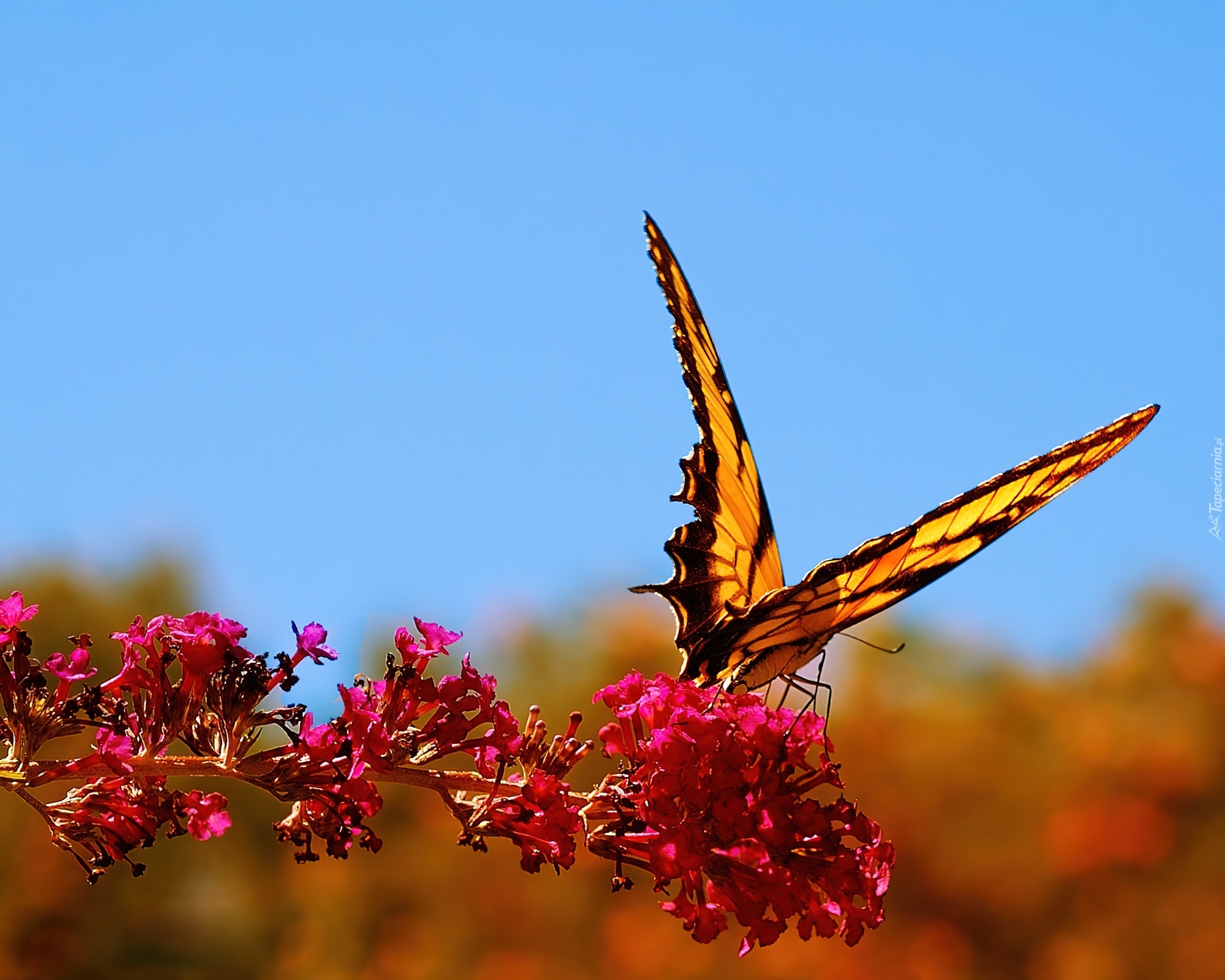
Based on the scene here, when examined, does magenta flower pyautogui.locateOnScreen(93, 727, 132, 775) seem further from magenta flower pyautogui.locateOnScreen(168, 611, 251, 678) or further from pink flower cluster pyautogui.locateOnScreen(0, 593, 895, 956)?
magenta flower pyautogui.locateOnScreen(168, 611, 251, 678)

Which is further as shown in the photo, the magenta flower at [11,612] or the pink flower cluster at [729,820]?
the pink flower cluster at [729,820]

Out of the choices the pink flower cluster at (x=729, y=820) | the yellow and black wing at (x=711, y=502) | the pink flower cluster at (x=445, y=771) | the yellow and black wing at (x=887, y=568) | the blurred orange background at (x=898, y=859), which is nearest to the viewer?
the pink flower cluster at (x=445, y=771)

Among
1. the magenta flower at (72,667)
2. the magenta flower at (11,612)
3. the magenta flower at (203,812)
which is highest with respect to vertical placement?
the magenta flower at (11,612)

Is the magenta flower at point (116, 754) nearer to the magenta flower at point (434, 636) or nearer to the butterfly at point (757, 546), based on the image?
the magenta flower at point (434, 636)

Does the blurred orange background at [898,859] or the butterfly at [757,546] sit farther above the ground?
the blurred orange background at [898,859]

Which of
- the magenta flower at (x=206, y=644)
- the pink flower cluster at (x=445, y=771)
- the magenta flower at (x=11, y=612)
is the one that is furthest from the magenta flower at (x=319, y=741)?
the magenta flower at (x=11, y=612)

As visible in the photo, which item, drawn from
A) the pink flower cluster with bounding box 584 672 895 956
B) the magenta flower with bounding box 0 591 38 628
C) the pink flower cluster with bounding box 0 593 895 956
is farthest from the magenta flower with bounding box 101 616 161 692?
the pink flower cluster with bounding box 584 672 895 956

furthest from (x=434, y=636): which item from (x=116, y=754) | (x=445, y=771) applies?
(x=116, y=754)

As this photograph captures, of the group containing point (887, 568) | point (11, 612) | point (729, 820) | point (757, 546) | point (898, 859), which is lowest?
point (729, 820)

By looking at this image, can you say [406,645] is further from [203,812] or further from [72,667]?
[72,667]
